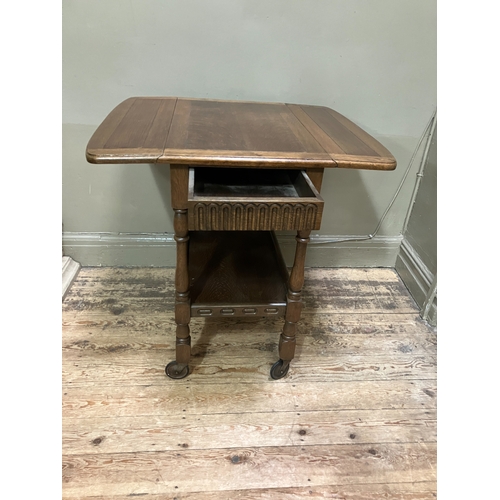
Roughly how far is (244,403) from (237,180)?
701 mm

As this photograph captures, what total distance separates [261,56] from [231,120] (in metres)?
0.41

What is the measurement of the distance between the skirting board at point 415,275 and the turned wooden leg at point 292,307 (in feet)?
2.31

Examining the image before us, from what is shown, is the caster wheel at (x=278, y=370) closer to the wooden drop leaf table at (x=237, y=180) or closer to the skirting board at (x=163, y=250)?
the wooden drop leaf table at (x=237, y=180)

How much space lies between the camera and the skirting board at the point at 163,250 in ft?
5.45

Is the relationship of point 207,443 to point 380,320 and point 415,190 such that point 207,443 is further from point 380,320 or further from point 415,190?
point 415,190

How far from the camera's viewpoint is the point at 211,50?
1.33 m

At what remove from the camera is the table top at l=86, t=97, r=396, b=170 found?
33.9 inches

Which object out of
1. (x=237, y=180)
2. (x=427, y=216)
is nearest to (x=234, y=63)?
(x=237, y=180)

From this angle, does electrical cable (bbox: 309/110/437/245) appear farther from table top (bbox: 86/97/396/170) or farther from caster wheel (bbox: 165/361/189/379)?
caster wheel (bbox: 165/361/189/379)

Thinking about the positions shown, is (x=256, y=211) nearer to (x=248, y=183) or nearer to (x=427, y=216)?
(x=248, y=183)

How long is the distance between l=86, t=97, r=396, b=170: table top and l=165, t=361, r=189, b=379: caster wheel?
688 mm

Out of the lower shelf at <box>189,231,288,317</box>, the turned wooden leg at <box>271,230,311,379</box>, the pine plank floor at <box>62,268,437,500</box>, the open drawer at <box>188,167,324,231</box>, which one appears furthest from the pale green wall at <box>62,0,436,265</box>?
the turned wooden leg at <box>271,230,311,379</box>
